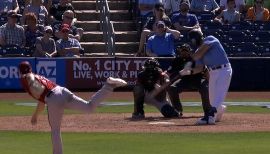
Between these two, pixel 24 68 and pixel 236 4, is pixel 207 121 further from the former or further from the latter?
pixel 236 4

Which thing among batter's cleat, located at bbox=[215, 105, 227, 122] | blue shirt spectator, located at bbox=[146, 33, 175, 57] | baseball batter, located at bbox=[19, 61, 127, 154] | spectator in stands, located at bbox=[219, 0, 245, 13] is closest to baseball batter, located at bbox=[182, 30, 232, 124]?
batter's cleat, located at bbox=[215, 105, 227, 122]

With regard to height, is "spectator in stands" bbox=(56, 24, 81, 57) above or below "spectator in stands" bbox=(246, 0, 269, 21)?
below

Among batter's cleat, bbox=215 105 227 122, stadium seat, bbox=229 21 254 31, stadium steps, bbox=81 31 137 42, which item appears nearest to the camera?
batter's cleat, bbox=215 105 227 122

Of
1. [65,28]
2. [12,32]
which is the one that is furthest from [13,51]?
[65,28]

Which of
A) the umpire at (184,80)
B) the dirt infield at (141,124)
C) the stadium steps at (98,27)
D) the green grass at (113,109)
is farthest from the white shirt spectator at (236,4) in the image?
the umpire at (184,80)

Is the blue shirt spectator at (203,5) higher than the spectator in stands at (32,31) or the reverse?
higher

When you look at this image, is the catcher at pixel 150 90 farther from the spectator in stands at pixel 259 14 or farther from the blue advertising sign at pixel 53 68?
the spectator in stands at pixel 259 14

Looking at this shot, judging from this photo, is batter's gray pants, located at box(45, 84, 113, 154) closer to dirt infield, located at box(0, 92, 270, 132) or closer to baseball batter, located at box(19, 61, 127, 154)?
baseball batter, located at box(19, 61, 127, 154)
